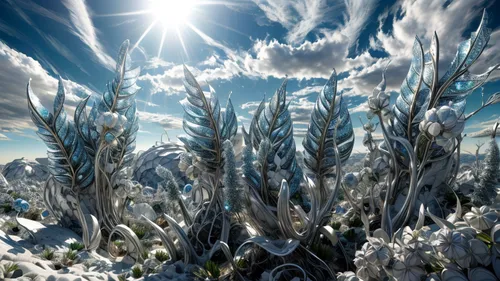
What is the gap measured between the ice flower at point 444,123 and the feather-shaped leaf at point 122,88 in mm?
9797

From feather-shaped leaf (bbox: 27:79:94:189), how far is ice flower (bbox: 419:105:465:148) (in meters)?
10.6

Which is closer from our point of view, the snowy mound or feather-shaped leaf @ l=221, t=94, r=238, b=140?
feather-shaped leaf @ l=221, t=94, r=238, b=140

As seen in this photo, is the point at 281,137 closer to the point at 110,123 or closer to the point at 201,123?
the point at 201,123

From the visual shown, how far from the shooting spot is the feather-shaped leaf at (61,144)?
27.5ft

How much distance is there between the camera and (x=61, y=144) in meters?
8.70

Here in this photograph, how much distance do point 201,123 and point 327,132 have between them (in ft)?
13.2

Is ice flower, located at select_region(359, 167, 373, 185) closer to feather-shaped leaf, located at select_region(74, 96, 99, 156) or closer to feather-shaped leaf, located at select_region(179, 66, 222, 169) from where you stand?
feather-shaped leaf, located at select_region(179, 66, 222, 169)

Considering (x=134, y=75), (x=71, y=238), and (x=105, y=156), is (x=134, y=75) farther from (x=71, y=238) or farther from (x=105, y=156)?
(x=71, y=238)

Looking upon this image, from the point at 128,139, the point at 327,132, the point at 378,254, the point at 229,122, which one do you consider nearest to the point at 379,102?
the point at 327,132

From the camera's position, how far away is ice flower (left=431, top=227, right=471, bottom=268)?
10.6 feet

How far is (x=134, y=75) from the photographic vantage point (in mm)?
10281

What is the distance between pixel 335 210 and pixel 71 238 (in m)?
9.28

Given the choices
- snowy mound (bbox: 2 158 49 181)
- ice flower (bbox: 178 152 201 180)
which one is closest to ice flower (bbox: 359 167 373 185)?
ice flower (bbox: 178 152 201 180)

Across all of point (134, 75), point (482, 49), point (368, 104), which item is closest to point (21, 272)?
point (134, 75)
